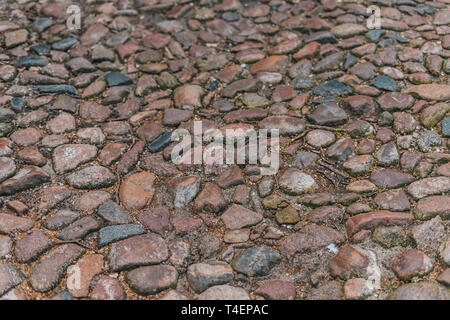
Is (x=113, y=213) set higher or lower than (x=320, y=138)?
lower

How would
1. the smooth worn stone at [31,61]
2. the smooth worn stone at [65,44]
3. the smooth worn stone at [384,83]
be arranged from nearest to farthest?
the smooth worn stone at [384,83] → the smooth worn stone at [31,61] → the smooth worn stone at [65,44]

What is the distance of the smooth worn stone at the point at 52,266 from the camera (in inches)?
101

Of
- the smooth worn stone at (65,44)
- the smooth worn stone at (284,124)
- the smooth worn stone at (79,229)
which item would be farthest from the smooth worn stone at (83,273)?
the smooth worn stone at (65,44)

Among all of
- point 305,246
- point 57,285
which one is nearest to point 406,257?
point 305,246

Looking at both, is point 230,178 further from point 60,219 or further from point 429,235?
point 429,235

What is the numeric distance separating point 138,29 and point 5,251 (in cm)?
255

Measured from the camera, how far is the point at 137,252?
107 inches

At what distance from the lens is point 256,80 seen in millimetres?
3906

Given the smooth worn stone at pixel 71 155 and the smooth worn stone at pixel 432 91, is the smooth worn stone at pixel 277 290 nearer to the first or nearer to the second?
the smooth worn stone at pixel 71 155

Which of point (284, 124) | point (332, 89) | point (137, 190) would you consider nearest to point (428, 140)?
point (332, 89)

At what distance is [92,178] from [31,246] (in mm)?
605

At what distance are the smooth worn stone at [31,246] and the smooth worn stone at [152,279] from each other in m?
0.51

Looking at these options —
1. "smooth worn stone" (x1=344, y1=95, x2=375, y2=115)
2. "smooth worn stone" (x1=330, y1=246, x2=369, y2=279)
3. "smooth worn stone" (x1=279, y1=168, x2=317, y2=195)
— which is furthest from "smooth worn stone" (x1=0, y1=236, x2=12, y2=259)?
"smooth worn stone" (x1=344, y1=95, x2=375, y2=115)

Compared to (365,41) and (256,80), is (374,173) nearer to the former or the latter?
(256,80)
